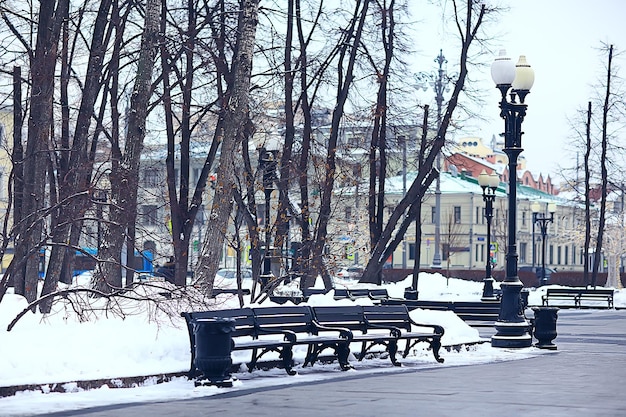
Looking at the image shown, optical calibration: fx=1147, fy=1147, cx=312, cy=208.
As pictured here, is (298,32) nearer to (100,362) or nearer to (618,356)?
(618,356)

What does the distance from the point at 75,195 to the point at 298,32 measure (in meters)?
17.7

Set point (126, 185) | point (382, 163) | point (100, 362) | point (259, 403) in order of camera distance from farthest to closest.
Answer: point (382, 163) → point (126, 185) → point (100, 362) → point (259, 403)

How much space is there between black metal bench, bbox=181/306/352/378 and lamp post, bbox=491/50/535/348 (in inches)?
193

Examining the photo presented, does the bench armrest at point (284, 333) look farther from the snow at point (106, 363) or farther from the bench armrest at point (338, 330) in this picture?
the bench armrest at point (338, 330)

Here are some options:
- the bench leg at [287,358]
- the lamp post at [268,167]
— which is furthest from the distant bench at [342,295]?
the bench leg at [287,358]

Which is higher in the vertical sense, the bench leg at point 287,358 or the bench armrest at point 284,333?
the bench armrest at point 284,333

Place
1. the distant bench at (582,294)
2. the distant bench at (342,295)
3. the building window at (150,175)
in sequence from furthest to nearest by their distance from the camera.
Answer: the distant bench at (582,294)
the building window at (150,175)
the distant bench at (342,295)

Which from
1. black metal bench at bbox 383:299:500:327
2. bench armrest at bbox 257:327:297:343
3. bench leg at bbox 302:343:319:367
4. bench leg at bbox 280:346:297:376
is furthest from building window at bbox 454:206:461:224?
bench leg at bbox 280:346:297:376

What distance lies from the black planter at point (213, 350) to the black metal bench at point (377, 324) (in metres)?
3.25

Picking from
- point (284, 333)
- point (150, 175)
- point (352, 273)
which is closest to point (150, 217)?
point (284, 333)

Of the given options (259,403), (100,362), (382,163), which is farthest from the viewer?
(382,163)

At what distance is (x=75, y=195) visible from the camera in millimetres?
14750

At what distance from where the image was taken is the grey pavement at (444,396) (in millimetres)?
11344

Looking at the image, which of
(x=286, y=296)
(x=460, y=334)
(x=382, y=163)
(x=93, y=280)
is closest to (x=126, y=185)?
(x=93, y=280)
